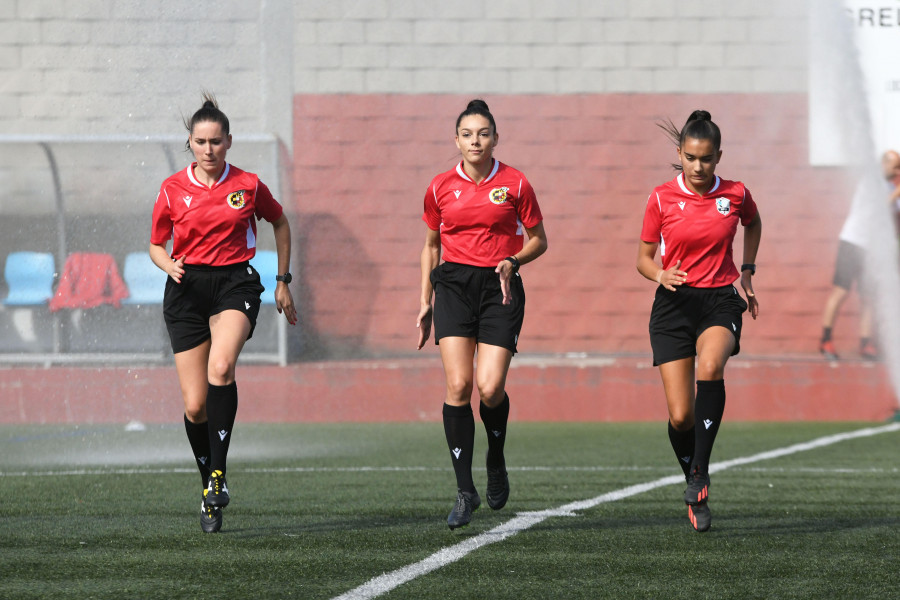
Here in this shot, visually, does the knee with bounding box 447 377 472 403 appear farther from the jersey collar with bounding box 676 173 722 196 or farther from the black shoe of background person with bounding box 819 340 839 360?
the black shoe of background person with bounding box 819 340 839 360

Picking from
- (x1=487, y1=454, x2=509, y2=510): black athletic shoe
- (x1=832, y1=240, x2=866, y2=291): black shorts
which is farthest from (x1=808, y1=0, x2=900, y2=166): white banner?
(x1=487, y1=454, x2=509, y2=510): black athletic shoe

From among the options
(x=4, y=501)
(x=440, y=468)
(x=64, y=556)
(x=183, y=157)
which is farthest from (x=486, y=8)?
(x=64, y=556)

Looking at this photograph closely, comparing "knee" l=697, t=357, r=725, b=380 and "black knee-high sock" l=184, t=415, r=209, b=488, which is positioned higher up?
"knee" l=697, t=357, r=725, b=380

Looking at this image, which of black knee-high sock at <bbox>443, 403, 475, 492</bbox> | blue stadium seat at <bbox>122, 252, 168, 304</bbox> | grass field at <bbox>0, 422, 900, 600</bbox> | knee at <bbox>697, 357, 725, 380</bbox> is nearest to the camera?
grass field at <bbox>0, 422, 900, 600</bbox>

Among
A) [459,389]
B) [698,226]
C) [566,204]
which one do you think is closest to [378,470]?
[459,389]

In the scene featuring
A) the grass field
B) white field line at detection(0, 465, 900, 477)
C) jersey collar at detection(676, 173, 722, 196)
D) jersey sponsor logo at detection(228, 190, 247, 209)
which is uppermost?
jersey collar at detection(676, 173, 722, 196)

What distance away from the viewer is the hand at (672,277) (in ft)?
18.9

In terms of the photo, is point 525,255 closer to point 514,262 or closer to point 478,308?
point 514,262

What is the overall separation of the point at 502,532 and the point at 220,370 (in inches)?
55.0

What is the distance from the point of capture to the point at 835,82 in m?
14.2

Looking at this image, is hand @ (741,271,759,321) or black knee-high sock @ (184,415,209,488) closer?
hand @ (741,271,759,321)

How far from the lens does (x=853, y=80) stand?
14523 mm

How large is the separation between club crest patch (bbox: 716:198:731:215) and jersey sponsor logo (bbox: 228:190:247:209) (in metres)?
2.08

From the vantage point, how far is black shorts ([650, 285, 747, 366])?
5.89 m
